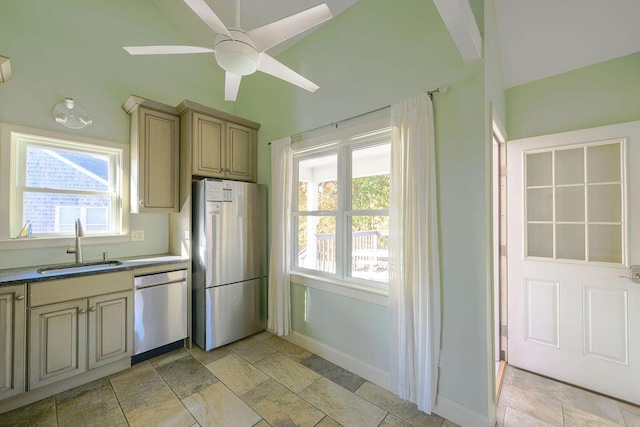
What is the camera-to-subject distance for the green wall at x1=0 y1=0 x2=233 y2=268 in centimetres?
230

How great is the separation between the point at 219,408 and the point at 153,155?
2.48m

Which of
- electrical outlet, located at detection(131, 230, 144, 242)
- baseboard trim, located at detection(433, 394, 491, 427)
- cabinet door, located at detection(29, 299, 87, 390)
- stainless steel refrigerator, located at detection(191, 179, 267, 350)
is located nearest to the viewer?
baseboard trim, located at detection(433, 394, 491, 427)

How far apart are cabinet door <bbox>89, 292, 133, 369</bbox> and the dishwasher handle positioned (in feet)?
0.40

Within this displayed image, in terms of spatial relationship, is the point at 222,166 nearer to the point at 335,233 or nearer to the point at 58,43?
the point at 335,233

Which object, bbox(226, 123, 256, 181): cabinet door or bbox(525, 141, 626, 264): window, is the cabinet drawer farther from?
bbox(525, 141, 626, 264): window

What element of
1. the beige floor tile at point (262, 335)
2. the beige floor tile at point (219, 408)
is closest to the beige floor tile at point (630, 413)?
the beige floor tile at point (219, 408)

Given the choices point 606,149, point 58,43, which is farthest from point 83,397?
point 606,149

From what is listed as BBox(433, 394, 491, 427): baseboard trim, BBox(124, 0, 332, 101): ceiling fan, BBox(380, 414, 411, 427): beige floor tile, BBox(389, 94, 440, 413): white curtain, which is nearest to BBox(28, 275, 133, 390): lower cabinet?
BBox(124, 0, 332, 101): ceiling fan

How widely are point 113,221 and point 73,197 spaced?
1.34 feet

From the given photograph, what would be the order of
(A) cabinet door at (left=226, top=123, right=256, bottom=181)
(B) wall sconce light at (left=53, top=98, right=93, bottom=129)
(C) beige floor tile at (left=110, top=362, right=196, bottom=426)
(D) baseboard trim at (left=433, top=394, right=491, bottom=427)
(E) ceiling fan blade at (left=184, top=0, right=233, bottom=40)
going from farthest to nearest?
1. (A) cabinet door at (left=226, top=123, right=256, bottom=181)
2. (B) wall sconce light at (left=53, top=98, right=93, bottom=129)
3. (C) beige floor tile at (left=110, top=362, right=196, bottom=426)
4. (D) baseboard trim at (left=433, top=394, right=491, bottom=427)
5. (E) ceiling fan blade at (left=184, top=0, right=233, bottom=40)

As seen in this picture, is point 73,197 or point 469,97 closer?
point 469,97

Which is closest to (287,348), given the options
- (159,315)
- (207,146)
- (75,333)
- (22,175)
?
(159,315)

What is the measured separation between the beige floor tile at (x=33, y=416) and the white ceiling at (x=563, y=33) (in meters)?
4.52

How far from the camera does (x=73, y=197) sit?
265 centimetres
